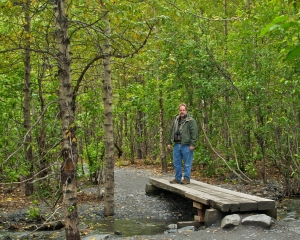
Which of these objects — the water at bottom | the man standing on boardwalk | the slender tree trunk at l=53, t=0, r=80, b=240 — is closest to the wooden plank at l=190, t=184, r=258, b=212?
the man standing on boardwalk

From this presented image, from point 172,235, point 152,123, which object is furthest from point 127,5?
point 152,123

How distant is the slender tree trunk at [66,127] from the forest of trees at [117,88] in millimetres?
15

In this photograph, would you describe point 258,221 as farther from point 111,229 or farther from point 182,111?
point 182,111

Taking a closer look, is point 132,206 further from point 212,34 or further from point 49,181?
point 212,34

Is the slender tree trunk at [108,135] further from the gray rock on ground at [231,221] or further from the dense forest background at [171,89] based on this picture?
the gray rock on ground at [231,221]

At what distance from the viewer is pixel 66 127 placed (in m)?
5.74

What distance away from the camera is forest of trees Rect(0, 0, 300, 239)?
A: 20.1 ft

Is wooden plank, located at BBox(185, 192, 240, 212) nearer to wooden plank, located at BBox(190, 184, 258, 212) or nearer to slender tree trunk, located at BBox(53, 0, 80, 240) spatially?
wooden plank, located at BBox(190, 184, 258, 212)

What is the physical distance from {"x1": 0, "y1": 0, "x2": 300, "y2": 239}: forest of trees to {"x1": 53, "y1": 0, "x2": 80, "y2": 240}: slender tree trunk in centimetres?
2

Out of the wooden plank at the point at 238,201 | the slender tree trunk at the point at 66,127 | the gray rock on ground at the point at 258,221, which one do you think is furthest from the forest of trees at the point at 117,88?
the gray rock on ground at the point at 258,221

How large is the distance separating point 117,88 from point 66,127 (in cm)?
776

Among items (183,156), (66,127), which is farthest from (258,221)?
(66,127)

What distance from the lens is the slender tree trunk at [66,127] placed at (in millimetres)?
5723

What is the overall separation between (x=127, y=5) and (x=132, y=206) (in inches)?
265
